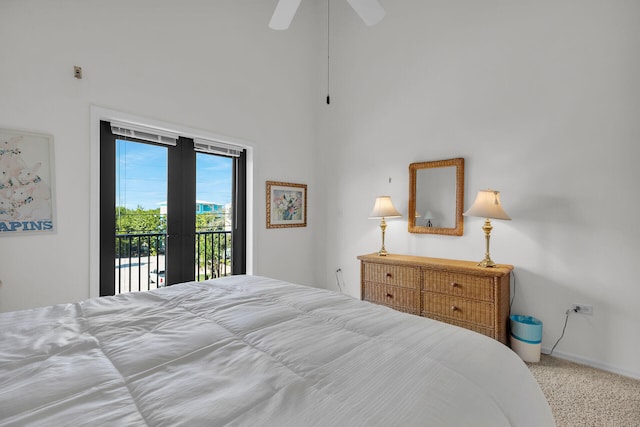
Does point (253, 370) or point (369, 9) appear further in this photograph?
point (369, 9)

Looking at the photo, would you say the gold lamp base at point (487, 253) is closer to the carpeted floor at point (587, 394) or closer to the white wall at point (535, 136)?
the white wall at point (535, 136)

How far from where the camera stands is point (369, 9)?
77.6 inches

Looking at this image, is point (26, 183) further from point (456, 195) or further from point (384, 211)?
point (456, 195)

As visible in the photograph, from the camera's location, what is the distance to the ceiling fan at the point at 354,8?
1929 mm

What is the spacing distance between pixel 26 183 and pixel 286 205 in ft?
7.95

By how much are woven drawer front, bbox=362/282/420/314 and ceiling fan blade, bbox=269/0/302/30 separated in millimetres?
2493

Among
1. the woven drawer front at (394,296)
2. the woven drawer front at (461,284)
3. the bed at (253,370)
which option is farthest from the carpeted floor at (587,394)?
the bed at (253,370)

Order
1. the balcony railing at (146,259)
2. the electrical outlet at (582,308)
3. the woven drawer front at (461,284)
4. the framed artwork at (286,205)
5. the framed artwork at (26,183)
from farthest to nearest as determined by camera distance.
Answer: the framed artwork at (286,205) → the balcony railing at (146,259) → the woven drawer front at (461,284) → the electrical outlet at (582,308) → the framed artwork at (26,183)

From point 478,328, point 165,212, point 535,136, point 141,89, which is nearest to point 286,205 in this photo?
point 165,212

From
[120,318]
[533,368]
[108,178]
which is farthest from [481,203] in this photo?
[108,178]

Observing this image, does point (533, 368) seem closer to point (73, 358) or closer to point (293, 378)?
point (293, 378)

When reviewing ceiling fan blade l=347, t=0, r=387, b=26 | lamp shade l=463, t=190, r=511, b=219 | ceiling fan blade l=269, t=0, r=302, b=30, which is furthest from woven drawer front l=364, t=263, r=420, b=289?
ceiling fan blade l=269, t=0, r=302, b=30

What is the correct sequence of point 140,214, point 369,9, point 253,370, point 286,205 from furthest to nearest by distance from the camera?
point 286,205 < point 140,214 < point 369,9 < point 253,370

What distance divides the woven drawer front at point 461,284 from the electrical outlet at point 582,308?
0.67 metres
